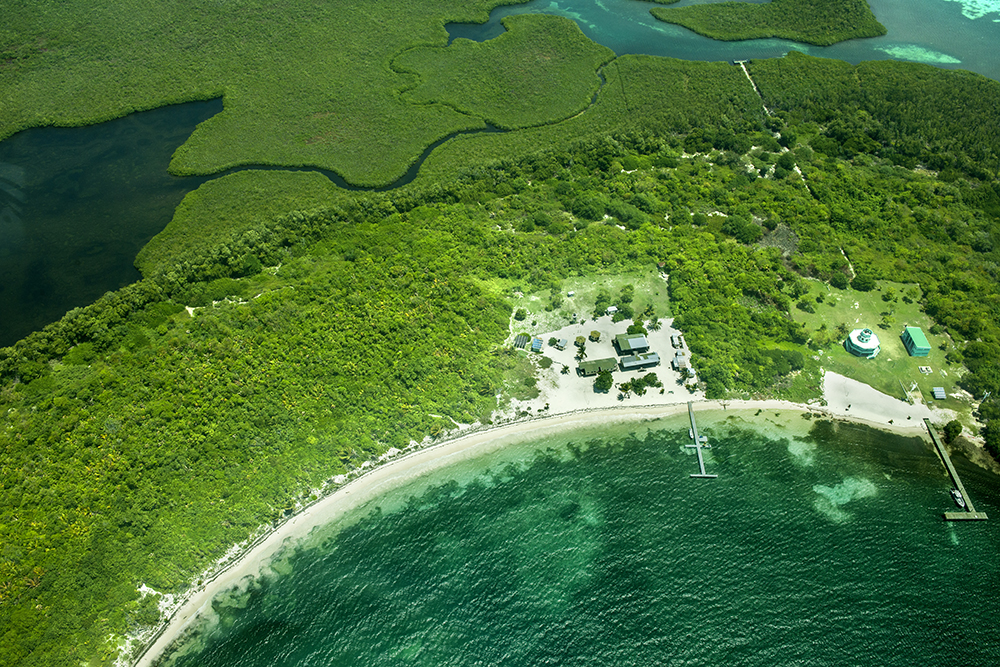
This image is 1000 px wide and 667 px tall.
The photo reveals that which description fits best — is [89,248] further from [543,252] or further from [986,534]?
[986,534]

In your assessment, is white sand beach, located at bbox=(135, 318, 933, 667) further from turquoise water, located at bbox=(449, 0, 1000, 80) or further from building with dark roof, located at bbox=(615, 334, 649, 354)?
turquoise water, located at bbox=(449, 0, 1000, 80)

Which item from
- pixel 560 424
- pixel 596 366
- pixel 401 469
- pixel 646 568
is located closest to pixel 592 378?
pixel 596 366

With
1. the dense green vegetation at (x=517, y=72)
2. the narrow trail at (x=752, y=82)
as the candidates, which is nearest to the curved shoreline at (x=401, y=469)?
the dense green vegetation at (x=517, y=72)

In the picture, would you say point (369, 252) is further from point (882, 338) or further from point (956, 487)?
point (956, 487)

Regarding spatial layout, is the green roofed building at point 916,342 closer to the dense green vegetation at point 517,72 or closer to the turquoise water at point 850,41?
A: the dense green vegetation at point 517,72

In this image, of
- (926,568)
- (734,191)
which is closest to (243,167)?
(734,191)

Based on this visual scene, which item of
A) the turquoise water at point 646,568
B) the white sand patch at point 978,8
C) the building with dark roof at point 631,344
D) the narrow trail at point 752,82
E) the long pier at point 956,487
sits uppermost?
the white sand patch at point 978,8
